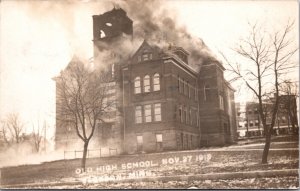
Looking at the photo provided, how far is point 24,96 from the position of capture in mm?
7926

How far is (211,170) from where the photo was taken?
6.58 meters

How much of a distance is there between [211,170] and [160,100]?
1.44 meters

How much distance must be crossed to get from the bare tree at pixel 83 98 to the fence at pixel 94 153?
0.29ft

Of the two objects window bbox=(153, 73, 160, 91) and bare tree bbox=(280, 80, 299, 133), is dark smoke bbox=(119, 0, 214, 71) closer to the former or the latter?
window bbox=(153, 73, 160, 91)

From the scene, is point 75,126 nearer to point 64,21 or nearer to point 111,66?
point 111,66

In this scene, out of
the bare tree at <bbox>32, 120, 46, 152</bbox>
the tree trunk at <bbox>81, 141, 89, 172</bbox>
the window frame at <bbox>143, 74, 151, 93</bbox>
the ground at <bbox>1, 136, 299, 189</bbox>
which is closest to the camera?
the ground at <bbox>1, 136, 299, 189</bbox>

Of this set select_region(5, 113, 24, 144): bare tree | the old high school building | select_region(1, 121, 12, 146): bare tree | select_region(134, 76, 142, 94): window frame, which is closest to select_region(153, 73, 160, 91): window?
the old high school building

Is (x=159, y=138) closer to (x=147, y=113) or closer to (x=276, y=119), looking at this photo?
(x=147, y=113)

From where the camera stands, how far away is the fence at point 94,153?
7.23 metres

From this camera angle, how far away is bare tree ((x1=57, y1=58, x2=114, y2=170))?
7.45 m

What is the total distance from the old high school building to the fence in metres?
0.10

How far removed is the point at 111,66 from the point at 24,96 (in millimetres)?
1818

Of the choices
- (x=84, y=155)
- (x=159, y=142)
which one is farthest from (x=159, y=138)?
(x=84, y=155)

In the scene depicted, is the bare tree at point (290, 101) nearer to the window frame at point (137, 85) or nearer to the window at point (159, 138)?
the window at point (159, 138)
